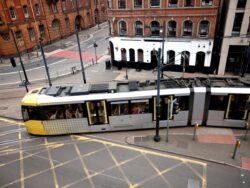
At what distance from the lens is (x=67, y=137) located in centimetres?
1560

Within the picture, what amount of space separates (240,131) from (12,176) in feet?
48.7

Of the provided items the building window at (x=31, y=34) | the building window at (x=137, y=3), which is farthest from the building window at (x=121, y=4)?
the building window at (x=31, y=34)

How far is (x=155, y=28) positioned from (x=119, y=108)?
47.9 feet

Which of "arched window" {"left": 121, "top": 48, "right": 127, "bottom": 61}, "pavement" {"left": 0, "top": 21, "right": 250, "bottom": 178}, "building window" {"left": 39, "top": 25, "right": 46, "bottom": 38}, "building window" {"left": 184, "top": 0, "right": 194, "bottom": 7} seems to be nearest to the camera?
"pavement" {"left": 0, "top": 21, "right": 250, "bottom": 178}

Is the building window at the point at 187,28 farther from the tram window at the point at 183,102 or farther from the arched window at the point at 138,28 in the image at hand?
the tram window at the point at 183,102

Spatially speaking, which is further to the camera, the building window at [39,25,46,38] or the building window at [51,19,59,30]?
the building window at [51,19,59,30]

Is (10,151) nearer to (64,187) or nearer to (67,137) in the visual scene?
(67,137)

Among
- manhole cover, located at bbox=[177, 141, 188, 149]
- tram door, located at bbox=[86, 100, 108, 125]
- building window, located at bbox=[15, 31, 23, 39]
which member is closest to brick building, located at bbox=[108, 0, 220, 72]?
manhole cover, located at bbox=[177, 141, 188, 149]

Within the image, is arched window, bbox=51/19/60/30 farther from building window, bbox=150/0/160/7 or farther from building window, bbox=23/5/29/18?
building window, bbox=150/0/160/7

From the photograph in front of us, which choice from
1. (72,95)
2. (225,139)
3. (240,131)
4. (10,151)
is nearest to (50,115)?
(72,95)

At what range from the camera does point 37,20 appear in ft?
129

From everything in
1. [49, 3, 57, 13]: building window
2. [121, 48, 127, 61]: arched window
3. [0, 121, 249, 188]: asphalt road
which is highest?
[49, 3, 57, 13]: building window

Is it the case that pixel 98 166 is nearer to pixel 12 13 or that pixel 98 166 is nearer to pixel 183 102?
pixel 183 102

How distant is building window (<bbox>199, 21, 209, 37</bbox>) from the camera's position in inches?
910
